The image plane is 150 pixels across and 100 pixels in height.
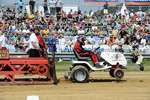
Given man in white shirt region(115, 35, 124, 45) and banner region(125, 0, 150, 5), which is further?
banner region(125, 0, 150, 5)

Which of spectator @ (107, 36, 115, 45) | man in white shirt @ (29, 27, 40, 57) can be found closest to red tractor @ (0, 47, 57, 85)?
man in white shirt @ (29, 27, 40, 57)

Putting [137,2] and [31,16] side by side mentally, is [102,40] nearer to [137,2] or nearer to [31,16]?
[31,16]

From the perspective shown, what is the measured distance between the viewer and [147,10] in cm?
2259

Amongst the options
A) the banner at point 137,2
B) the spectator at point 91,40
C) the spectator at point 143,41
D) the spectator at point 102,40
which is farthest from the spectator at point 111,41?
the banner at point 137,2

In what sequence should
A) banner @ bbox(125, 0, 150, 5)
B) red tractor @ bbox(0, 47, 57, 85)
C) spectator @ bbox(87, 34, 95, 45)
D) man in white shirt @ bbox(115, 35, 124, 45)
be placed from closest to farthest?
red tractor @ bbox(0, 47, 57, 85) < spectator @ bbox(87, 34, 95, 45) < man in white shirt @ bbox(115, 35, 124, 45) < banner @ bbox(125, 0, 150, 5)

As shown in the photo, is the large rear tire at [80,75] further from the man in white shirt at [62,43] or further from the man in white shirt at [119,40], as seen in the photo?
the man in white shirt at [119,40]

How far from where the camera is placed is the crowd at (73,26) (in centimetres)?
1820

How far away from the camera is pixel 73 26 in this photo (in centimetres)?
1994

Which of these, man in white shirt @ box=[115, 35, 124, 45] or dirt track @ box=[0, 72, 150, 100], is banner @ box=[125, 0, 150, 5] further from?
dirt track @ box=[0, 72, 150, 100]

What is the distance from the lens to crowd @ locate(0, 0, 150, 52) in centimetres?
1820

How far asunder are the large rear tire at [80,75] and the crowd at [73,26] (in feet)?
24.8

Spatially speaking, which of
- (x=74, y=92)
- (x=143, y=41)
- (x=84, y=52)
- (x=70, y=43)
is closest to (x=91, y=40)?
(x=70, y=43)

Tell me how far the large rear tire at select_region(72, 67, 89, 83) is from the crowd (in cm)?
757

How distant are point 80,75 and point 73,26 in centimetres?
1023
